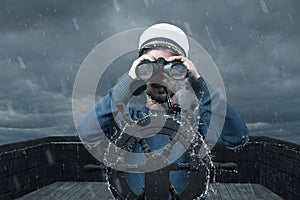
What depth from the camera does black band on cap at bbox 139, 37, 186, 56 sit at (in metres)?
1.74

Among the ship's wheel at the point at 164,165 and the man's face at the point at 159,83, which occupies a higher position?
the man's face at the point at 159,83

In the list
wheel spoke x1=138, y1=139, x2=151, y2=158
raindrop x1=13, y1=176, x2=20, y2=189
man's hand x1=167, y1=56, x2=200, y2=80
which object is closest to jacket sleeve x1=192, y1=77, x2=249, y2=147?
man's hand x1=167, y1=56, x2=200, y2=80

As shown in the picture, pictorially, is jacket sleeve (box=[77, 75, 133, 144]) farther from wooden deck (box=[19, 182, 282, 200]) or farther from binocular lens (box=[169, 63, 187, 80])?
wooden deck (box=[19, 182, 282, 200])

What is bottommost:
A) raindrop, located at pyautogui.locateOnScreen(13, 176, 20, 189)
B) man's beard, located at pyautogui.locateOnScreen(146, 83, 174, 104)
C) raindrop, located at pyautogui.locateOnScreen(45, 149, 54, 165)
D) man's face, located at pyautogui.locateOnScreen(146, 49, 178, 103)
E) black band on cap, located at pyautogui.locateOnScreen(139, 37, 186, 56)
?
raindrop, located at pyautogui.locateOnScreen(45, 149, 54, 165)

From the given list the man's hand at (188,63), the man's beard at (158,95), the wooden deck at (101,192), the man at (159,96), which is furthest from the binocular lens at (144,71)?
the wooden deck at (101,192)

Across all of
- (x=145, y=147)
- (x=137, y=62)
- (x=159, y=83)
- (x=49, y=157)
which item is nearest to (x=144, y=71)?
(x=137, y=62)

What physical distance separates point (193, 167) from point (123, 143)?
0.29 meters

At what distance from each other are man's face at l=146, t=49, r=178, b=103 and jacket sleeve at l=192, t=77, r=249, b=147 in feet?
0.52

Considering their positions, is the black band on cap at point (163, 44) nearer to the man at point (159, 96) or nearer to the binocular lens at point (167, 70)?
the man at point (159, 96)

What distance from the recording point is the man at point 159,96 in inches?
62.1

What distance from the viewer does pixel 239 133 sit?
5.98 ft

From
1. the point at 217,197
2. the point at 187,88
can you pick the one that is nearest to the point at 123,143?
the point at 187,88

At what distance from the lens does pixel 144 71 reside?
152cm

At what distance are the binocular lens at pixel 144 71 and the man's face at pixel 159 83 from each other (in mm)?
89
